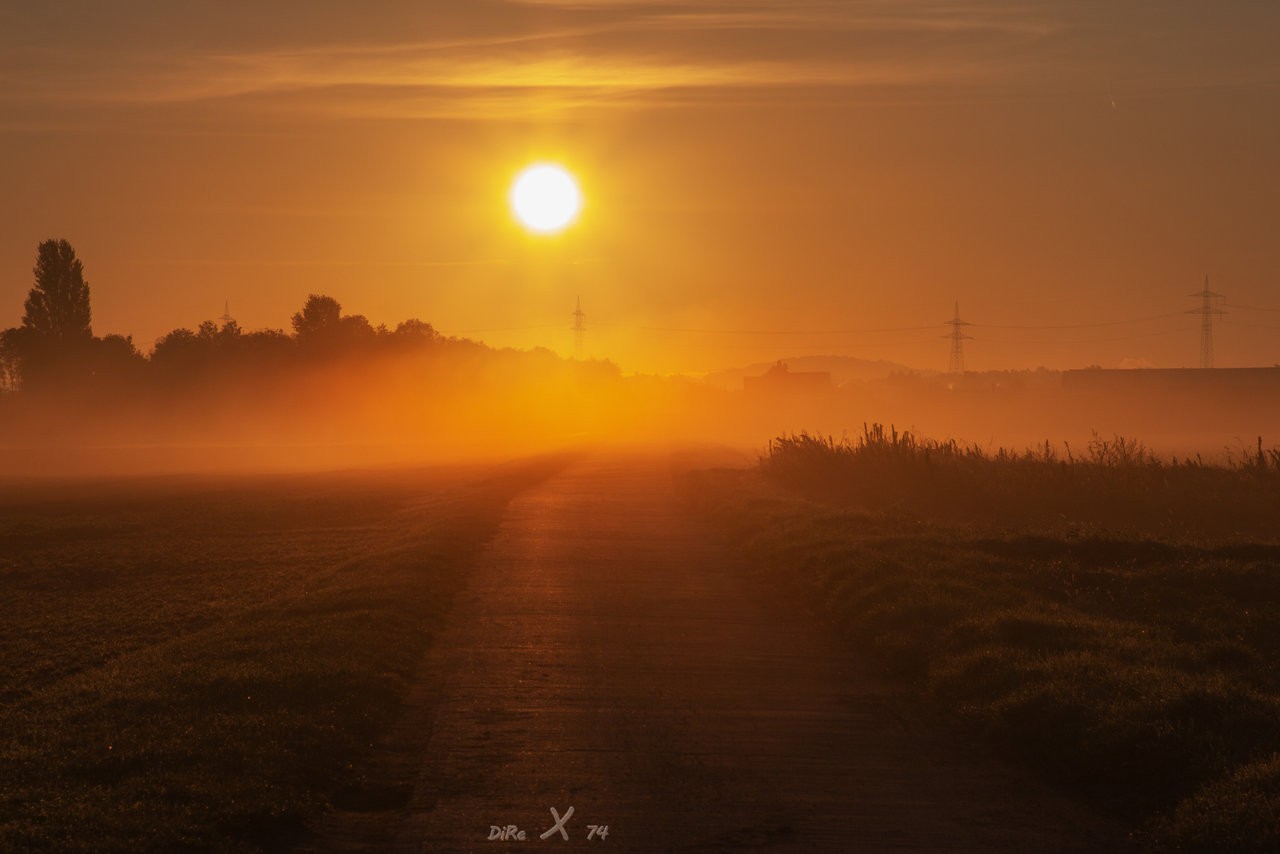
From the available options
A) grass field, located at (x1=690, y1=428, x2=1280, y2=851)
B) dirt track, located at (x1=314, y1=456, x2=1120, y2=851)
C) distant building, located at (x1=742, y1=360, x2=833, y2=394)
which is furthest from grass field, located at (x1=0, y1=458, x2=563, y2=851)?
distant building, located at (x1=742, y1=360, x2=833, y2=394)

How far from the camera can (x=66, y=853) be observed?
664 centimetres

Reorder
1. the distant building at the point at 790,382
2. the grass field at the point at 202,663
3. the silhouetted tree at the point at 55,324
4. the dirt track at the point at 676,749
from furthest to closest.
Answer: the distant building at the point at 790,382
the silhouetted tree at the point at 55,324
the grass field at the point at 202,663
the dirt track at the point at 676,749

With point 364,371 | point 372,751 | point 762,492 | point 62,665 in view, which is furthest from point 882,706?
point 364,371

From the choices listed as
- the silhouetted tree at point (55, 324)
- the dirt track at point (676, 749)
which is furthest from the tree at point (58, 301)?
the dirt track at point (676, 749)

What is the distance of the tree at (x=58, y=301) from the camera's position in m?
103

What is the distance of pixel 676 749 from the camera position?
8.92 meters

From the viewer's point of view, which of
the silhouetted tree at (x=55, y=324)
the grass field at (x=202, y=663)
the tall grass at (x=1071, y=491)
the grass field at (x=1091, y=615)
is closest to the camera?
the grass field at (x=202, y=663)

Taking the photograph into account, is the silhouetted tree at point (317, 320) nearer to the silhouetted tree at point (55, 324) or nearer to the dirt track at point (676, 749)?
the silhouetted tree at point (55, 324)

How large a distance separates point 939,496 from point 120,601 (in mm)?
18770

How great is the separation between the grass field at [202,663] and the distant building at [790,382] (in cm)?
15886

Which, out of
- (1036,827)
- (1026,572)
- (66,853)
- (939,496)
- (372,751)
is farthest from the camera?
(939,496)

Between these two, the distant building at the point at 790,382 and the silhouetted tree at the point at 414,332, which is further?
the distant building at the point at 790,382

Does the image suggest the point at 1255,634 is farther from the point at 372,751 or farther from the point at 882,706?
the point at 372,751

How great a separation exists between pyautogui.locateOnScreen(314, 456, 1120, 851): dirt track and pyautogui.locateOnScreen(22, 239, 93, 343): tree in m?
102
